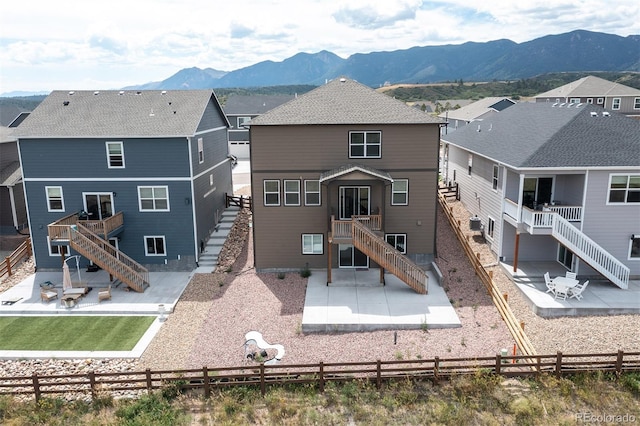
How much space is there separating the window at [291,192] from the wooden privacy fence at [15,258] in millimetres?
14605

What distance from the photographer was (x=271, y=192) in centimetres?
2106

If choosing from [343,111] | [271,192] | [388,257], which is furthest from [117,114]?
[388,257]

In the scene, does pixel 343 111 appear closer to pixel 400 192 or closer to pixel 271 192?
pixel 400 192

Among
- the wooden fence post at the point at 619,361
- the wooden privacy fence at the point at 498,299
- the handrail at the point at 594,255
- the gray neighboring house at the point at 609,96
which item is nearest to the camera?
the wooden fence post at the point at 619,361

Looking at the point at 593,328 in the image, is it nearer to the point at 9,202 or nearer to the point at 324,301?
the point at 324,301

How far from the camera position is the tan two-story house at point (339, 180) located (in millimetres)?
20234

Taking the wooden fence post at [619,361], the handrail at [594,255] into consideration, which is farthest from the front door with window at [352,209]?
the wooden fence post at [619,361]

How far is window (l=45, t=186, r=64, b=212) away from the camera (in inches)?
864

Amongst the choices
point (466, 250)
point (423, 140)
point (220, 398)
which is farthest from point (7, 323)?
point (466, 250)

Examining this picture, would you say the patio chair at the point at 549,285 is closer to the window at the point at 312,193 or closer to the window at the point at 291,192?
the window at the point at 312,193

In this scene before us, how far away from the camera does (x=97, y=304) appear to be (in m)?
19.0

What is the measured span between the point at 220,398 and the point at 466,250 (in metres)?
14.4

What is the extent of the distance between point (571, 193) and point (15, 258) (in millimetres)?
27765

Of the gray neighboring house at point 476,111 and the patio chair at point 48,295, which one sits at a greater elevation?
the gray neighboring house at point 476,111
